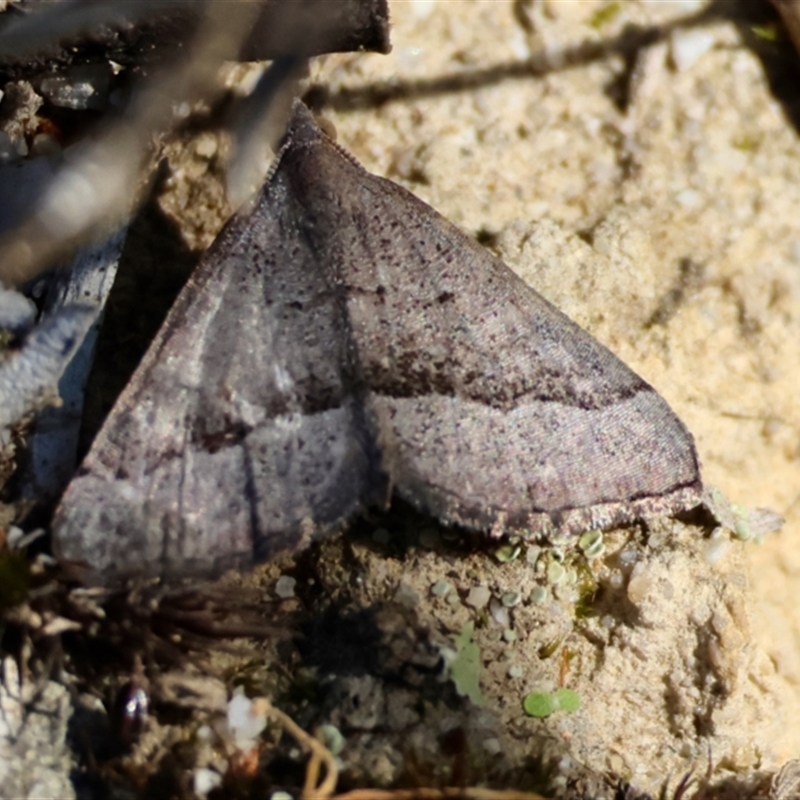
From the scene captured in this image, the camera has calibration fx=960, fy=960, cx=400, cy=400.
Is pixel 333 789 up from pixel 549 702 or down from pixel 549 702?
up

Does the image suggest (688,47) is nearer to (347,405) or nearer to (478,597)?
(347,405)

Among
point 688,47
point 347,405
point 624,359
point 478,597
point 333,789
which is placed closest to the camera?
point 333,789

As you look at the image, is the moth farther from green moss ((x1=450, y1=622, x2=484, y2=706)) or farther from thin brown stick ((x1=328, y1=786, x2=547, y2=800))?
thin brown stick ((x1=328, y1=786, x2=547, y2=800))

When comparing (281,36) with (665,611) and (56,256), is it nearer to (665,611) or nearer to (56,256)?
(56,256)

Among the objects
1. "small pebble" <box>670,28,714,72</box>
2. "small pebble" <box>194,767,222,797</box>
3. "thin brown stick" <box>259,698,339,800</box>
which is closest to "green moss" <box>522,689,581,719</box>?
"thin brown stick" <box>259,698,339,800</box>

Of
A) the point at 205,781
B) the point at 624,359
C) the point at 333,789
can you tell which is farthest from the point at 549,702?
the point at 624,359

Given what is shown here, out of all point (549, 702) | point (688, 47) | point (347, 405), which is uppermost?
point (347, 405)

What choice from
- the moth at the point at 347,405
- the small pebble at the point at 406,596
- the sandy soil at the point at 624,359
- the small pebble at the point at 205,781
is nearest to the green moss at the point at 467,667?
the sandy soil at the point at 624,359

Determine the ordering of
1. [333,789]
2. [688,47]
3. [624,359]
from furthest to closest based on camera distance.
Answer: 1. [688,47]
2. [624,359]
3. [333,789]
